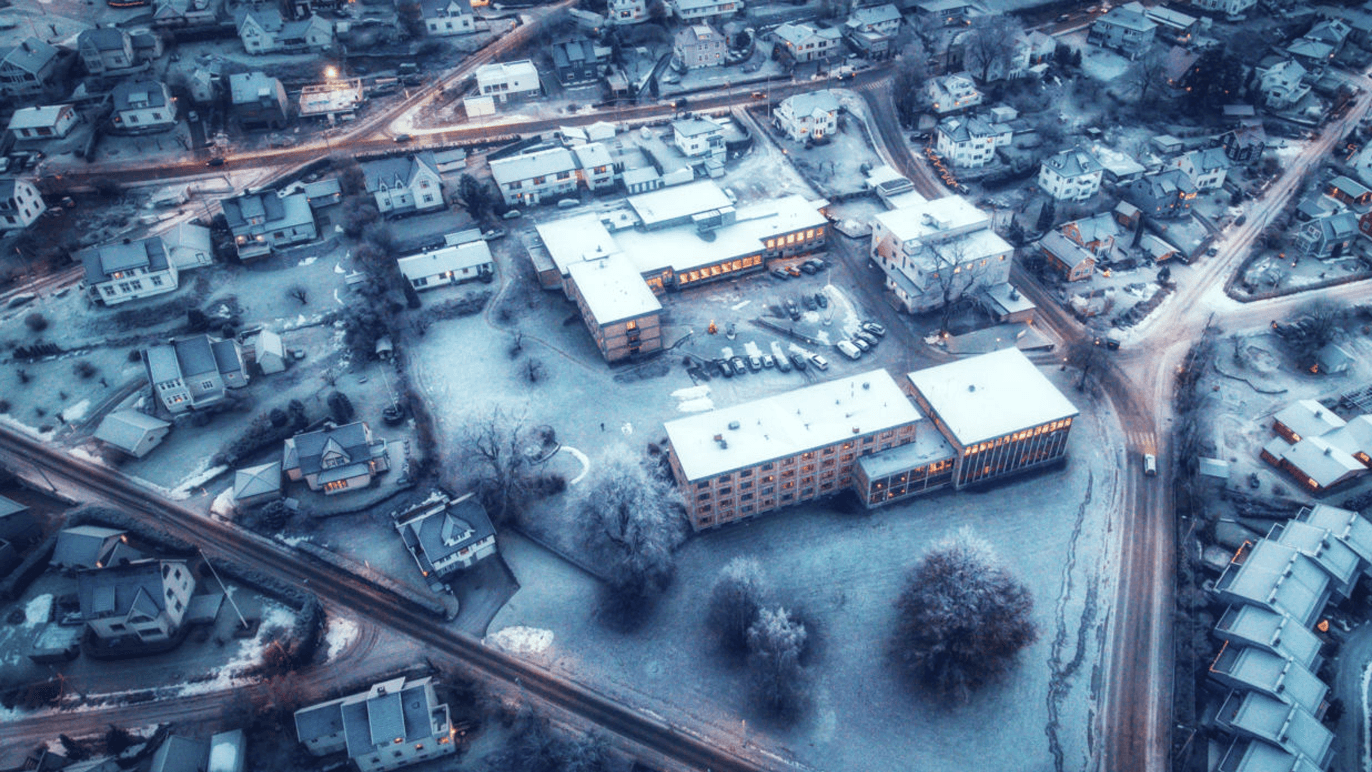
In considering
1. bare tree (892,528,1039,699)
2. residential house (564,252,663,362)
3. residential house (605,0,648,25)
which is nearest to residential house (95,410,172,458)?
residential house (564,252,663,362)

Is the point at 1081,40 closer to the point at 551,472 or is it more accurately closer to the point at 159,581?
the point at 551,472

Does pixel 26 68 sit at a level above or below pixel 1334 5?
below

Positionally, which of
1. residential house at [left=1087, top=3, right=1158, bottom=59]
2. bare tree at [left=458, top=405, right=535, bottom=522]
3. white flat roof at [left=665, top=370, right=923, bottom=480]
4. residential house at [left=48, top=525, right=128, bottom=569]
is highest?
residential house at [left=1087, top=3, right=1158, bottom=59]

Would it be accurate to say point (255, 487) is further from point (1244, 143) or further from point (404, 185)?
point (1244, 143)

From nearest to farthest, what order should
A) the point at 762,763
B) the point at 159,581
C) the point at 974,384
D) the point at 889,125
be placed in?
the point at 762,763
the point at 159,581
the point at 974,384
the point at 889,125

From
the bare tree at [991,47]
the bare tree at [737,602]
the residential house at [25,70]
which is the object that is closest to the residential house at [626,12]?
the bare tree at [991,47]

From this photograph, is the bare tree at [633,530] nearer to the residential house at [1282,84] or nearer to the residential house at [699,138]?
the residential house at [699,138]

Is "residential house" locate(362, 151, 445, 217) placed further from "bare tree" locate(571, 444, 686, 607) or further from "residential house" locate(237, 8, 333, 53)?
"bare tree" locate(571, 444, 686, 607)

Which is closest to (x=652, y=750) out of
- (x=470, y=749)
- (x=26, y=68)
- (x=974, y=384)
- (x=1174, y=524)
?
(x=470, y=749)
